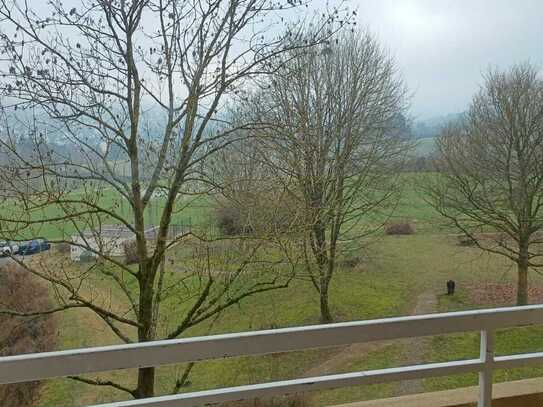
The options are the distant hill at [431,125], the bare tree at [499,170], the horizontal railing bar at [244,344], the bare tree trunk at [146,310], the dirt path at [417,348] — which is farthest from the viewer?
the bare tree at [499,170]

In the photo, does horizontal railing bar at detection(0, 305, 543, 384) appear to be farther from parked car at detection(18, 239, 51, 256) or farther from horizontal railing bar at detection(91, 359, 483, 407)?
parked car at detection(18, 239, 51, 256)

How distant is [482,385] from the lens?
1091 millimetres

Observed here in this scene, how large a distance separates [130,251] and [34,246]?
1.50ft

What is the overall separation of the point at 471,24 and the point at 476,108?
67cm

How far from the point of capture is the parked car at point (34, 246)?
2057 millimetres

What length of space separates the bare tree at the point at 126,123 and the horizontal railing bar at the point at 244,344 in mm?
1291

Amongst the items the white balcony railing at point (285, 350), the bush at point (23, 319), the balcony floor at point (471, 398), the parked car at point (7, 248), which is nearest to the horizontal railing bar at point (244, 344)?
the white balcony railing at point (285, 350)

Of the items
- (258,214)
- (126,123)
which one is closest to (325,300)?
(258,214)

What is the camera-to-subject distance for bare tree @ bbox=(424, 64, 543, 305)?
2775 mm

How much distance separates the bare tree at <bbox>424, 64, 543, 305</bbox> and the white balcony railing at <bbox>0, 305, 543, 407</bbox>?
177 centimetres

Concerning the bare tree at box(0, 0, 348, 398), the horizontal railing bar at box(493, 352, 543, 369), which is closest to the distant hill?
the bare tree at box(0, 0, 348, 398)

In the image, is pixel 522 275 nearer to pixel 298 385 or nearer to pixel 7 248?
pixel 298 385

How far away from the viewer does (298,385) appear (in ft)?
3.07

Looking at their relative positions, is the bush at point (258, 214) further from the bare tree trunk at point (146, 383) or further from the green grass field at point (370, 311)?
the bare tree trunk at point (146, 383)
